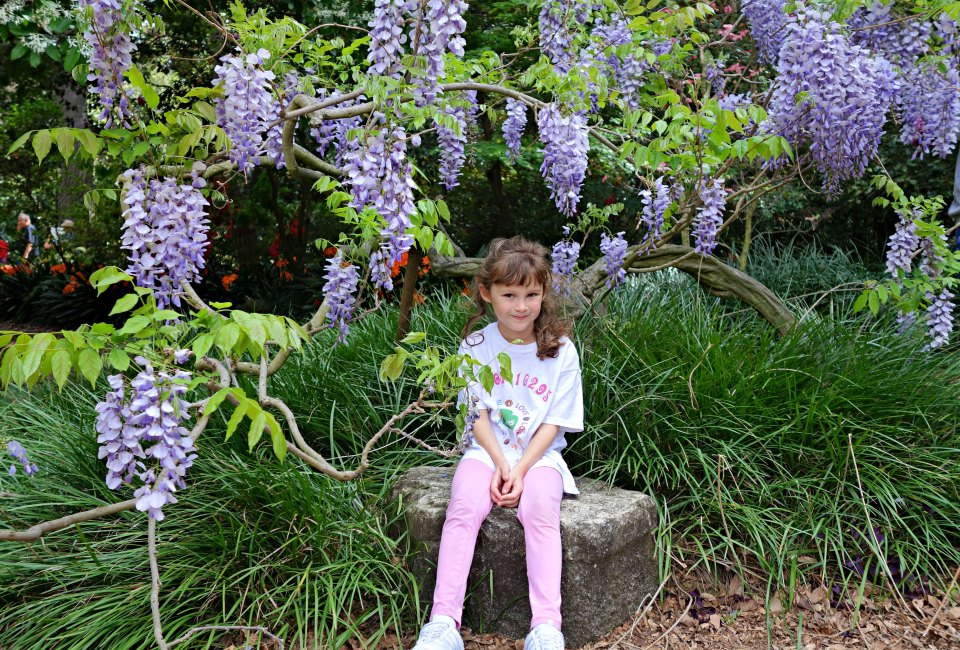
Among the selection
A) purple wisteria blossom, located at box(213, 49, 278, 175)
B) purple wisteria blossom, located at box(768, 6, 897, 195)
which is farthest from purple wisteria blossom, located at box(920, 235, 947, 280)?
purple wisteria blossom, located at box(213, 49, 278, 175)

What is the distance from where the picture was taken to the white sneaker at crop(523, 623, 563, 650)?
2.38 m

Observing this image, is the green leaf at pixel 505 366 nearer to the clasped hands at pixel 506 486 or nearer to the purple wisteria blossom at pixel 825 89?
the clasped hands at pixel 506 486

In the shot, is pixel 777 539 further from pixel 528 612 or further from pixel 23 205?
pixel 23 205

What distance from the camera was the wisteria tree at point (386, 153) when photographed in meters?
1.91

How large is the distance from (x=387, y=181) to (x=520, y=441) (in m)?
1.00

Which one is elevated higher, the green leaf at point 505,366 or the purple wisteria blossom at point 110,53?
the purple wisteria blossom at point 110,53

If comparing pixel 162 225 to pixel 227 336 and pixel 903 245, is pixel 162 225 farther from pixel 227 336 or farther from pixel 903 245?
pixel 903 245

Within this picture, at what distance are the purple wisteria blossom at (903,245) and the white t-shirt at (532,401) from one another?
Answer: 213 centimetres

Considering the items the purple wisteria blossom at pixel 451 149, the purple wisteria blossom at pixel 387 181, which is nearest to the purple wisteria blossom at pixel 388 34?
the purple wisteria blossom at pixel 387 181

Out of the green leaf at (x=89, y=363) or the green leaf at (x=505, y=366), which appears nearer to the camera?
the green leaf at (x=89, y=363)

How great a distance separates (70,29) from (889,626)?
5232mm

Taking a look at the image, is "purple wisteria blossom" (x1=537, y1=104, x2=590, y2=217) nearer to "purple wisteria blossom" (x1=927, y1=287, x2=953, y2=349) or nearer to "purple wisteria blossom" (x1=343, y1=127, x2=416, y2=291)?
"purple wisteria blossom" (x1=343, y1=127, x2=416, y2=291)

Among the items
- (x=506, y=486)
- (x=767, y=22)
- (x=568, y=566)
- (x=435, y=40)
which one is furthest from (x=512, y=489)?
(x=767, y=22)

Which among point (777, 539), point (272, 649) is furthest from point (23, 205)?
point (777, 539)
